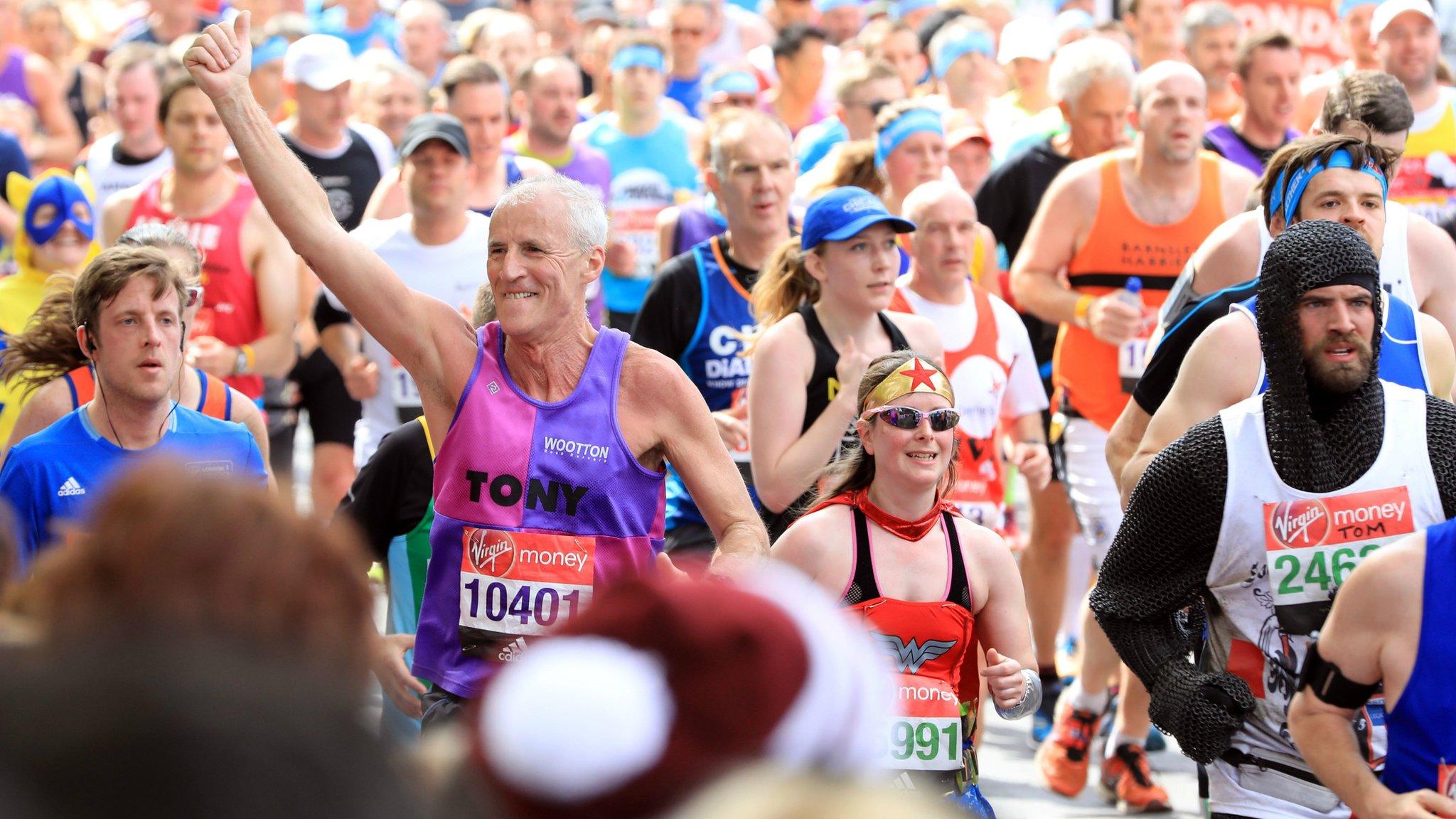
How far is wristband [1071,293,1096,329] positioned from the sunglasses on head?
2.28 metres

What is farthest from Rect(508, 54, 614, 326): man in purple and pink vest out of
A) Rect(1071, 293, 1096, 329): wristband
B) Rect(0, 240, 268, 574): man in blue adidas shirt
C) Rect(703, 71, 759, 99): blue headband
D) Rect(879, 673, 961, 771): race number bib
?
Rect(879, 673, 961, 771): race number bib

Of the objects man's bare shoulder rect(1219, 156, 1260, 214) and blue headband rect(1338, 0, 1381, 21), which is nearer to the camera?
man's bare shoulder rect(1219, 156, 1260, 214)

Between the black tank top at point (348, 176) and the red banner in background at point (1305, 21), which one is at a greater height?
the red banner in background at point (1305, 21)

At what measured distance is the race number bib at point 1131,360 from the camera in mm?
6641

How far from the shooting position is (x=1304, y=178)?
4551 mm

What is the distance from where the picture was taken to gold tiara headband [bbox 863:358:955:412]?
445 centimetres

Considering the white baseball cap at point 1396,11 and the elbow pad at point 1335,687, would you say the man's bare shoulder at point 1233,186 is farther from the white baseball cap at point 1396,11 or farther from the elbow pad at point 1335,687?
the elbow pad at point 1335,687

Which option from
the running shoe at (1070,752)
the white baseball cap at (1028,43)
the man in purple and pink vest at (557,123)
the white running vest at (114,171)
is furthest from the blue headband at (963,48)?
the running shoe at (1070,752)

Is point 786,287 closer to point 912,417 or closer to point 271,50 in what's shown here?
point 912,417

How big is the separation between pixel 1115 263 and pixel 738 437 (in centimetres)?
210

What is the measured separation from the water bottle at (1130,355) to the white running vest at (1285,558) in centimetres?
285

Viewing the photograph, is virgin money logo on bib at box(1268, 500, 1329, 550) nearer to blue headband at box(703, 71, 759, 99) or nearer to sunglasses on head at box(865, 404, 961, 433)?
sunglasses on head at box(865, 404, 961, 433)

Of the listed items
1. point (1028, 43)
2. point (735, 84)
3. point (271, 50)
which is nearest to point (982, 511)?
point (735, 84)

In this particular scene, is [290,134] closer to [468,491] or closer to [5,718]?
[468,491]
